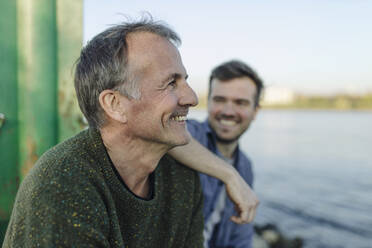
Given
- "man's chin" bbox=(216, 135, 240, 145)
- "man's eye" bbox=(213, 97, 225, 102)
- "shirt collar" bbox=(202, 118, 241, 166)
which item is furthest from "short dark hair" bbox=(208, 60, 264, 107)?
"man's chin" bbox=(216, 135, 240, 145)

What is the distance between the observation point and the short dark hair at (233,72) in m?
3.54

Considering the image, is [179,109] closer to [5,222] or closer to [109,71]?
[109,71]

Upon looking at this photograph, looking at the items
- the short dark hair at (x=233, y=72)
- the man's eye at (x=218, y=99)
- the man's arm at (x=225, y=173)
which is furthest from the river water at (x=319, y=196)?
the man's arm at (x=225, y=173)

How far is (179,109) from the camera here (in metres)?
1.75

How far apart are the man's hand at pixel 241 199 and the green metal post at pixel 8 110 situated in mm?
1404

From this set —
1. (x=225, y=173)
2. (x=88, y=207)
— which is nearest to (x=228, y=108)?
(x=225, y=173)

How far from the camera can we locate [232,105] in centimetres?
354

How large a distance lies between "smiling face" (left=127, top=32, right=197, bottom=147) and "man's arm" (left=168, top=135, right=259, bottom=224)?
1.25ft

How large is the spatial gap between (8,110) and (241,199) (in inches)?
62.1

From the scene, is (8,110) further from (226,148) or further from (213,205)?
(226,148)

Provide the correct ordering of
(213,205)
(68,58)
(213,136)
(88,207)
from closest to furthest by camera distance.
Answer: (88,207) < (68,58) < (213,205) < (213,136)

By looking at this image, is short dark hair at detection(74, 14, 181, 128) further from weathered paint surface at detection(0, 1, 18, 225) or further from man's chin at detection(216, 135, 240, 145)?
man's chin at detection(216, 135, 240, 145)

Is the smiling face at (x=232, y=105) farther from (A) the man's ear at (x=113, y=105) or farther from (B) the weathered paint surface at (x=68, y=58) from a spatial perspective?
(A) the man's ear at (x=113, y=105)

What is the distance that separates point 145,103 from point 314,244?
793 cm
